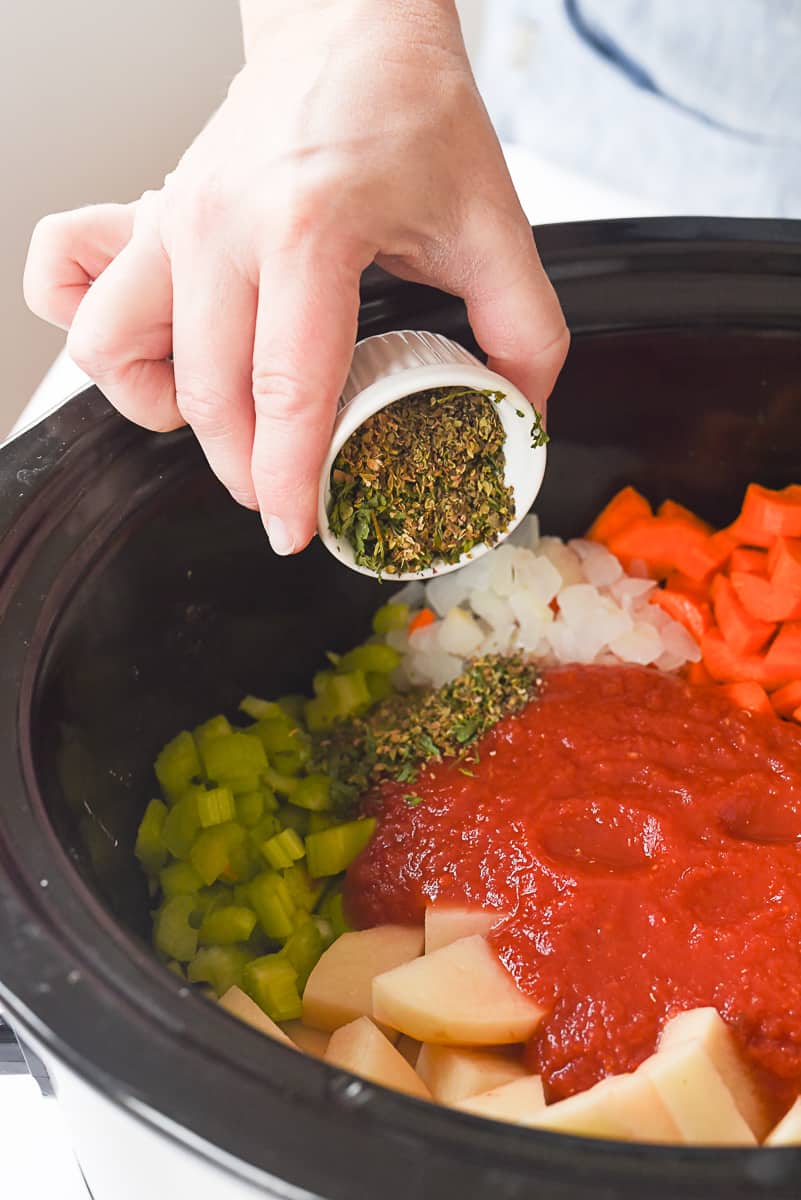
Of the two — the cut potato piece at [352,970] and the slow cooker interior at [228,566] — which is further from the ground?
the slow cooker interior at [228,566]

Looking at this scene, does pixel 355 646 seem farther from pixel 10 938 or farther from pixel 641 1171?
pixel 641 1171

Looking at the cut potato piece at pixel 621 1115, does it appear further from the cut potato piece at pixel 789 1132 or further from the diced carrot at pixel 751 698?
the diced carrot at pixel 751 698

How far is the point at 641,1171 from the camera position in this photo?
2.23ft

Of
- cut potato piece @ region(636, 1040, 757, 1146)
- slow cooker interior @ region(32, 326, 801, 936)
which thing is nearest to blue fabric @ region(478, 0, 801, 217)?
slow cooker interior @ region(32, 326, 801, 936)

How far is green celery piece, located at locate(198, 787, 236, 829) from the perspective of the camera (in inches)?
52.1

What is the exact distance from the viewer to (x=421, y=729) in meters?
1.44

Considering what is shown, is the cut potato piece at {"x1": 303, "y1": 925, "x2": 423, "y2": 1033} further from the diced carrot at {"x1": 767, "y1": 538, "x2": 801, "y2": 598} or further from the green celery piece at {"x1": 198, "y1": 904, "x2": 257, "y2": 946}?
the diced carrot at {"x1": 767, "y1": 538, "x2": 801, "y2": 598}

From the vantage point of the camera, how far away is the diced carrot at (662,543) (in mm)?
1574

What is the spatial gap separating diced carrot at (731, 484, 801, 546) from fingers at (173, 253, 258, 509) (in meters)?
0.78

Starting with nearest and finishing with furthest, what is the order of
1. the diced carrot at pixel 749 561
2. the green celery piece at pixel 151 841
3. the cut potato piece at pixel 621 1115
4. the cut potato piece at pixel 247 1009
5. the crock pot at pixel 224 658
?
the crock pot at pixel 224 658 < the cut potato piece at pixel 621 1115 < the cut potato piece at pixel 247 1009 < the green celery piece at pixel 151 841 < the diced carrot at pixel 749 561

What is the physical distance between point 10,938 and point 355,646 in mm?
861

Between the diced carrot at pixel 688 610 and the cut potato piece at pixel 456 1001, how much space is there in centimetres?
57

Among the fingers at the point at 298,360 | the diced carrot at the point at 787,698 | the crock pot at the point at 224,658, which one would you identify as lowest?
the diced carrot at the point at 787,698

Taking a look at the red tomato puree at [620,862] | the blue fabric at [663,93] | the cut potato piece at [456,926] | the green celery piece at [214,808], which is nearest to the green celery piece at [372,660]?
the red tomato puree at [620,862]
